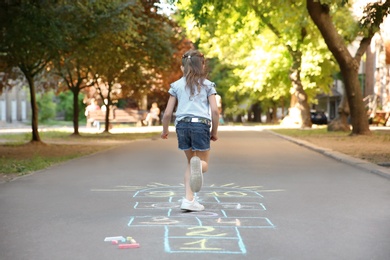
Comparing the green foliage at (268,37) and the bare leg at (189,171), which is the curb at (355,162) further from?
the green foliage at (268,37)

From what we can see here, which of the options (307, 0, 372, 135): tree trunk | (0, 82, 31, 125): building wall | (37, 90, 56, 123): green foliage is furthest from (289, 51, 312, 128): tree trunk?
(0, 82, 31, 125): building wall

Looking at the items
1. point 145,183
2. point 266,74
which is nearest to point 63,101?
point 266,74

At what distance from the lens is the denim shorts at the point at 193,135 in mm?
7867

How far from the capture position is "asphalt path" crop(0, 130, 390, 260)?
5.94 m

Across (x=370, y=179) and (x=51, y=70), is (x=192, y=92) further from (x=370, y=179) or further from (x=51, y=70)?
(x=51, y=70)

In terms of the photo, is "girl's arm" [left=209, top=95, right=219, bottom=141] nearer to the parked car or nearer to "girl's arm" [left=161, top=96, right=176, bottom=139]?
"girl's arm" [left=161, top=96, right=176, bottom=139]

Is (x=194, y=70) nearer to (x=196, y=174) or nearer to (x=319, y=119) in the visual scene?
(x=196, y=174)

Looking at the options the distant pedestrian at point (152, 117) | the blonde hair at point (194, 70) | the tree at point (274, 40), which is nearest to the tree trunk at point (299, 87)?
the tree at point (274, 40)

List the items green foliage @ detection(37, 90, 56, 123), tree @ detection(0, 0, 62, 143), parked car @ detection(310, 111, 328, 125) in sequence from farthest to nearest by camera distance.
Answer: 1. green foliage @ detection(37, 90, 56, 123)
2. parked car @ detection(310, 111, 328, 125)
3. tree @ detection(0, 0, 62, 143)

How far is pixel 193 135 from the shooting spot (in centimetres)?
786

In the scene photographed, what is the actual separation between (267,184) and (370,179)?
209 centimetres

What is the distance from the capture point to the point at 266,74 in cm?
4494

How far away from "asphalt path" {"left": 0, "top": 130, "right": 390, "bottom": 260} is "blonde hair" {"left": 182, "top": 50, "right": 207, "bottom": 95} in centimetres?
158

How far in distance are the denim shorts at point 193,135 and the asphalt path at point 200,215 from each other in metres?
0.83
